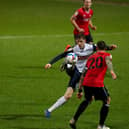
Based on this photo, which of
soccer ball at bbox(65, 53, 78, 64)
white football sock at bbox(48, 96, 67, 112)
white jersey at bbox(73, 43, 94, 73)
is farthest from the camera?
soccer ball at bbox(65, 53, 78, 64)

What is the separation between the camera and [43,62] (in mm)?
23188

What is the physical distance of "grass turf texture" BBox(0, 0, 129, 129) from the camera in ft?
46.1

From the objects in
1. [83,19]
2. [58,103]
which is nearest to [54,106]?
[58,103]

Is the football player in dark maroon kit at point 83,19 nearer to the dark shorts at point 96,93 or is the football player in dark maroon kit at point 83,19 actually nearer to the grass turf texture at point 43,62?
the grass turf texture at point 43,62

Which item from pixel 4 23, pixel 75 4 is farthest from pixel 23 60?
pixel 75 4

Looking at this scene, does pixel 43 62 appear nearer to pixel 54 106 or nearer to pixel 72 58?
pixel 72 58

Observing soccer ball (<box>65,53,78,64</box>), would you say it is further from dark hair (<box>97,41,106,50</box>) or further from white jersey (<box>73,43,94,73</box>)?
dark hair (<box>97,41,106,50</box>)

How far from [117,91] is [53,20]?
69.1 feet

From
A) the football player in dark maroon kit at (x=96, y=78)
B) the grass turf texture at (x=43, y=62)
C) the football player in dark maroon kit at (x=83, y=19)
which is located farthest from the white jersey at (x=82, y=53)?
the football player in dark maroon kit at (x=83, y=19)

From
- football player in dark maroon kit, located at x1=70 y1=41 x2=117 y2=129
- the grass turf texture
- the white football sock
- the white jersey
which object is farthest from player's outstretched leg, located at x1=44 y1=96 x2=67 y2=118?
football player in dark maroon kit, located at x1=70 y1=41 x2=117 y2=129

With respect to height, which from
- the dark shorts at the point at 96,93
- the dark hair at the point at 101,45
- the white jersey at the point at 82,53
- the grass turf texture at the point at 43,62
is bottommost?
the grass turf texture at the point at 43,62

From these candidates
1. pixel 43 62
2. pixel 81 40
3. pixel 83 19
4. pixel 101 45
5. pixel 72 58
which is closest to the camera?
pixel 101 45

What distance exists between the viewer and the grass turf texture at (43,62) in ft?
46.1

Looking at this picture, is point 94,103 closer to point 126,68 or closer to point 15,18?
point 126,68
